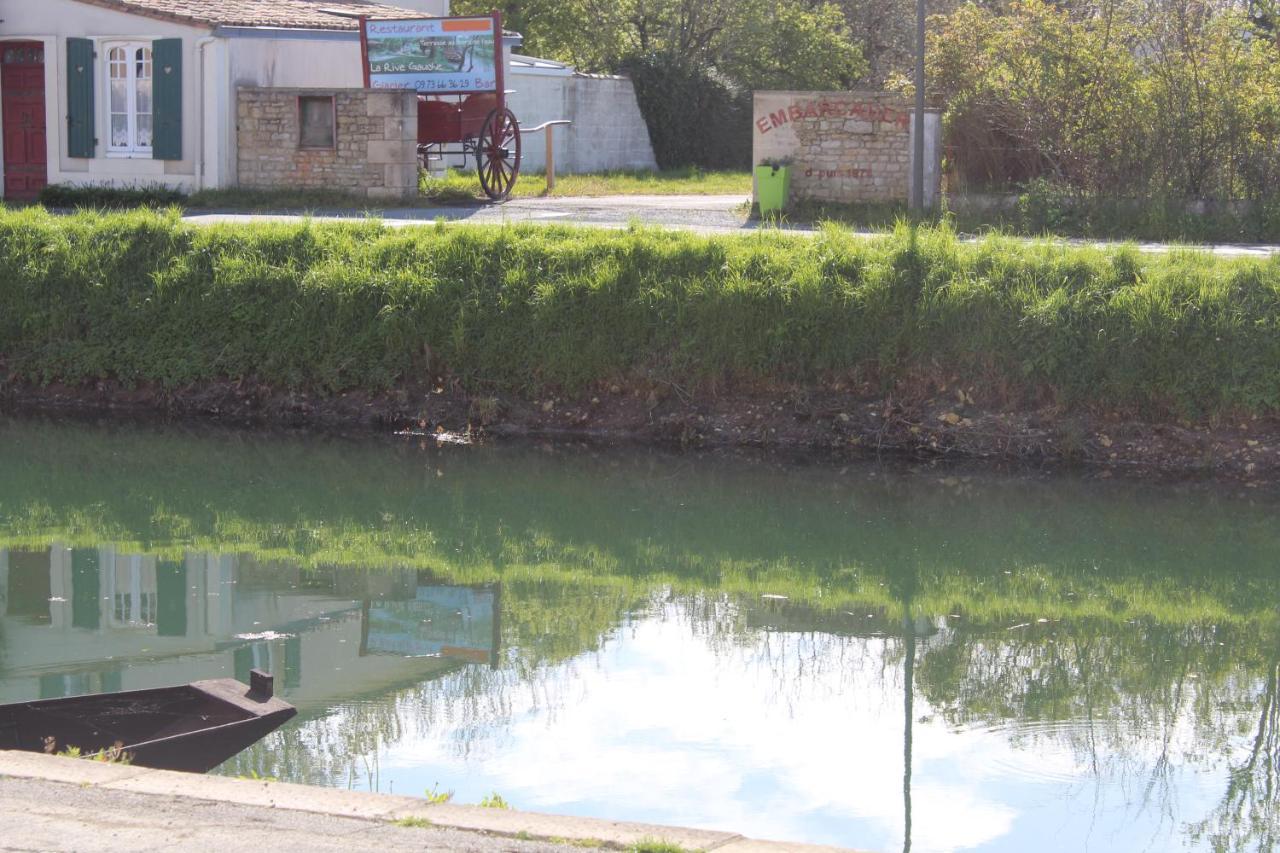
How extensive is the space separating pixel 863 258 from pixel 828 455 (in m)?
2.02

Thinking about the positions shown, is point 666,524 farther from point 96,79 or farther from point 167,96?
point 96,79

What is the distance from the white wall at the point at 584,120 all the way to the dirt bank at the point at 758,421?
47.8ft

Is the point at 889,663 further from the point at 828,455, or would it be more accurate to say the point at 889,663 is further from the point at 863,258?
the point at 863,258

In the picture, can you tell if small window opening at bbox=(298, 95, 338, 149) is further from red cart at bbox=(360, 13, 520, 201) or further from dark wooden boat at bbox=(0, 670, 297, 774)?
dark wooden boat at bbox=(0, 670, 297, 774)

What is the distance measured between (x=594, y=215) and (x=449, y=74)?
3859mm

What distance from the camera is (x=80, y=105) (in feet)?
75.9

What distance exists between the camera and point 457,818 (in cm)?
505

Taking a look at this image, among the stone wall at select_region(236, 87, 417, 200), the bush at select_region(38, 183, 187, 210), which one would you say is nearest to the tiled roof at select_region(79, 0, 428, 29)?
the stone wall at select_region(236, 87, 417, 200)

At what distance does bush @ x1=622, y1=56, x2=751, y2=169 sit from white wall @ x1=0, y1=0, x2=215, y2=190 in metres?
12.8

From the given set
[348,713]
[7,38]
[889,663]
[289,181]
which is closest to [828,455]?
[889,663]

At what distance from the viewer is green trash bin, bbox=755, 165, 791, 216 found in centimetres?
2058

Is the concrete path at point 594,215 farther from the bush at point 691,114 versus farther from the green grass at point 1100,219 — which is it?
the bush at point 691,114

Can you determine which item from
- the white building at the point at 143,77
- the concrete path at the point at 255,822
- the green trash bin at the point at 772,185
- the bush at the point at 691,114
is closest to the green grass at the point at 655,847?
the concrete path at the point at 255,822

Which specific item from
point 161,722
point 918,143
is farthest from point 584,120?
point 161,722
